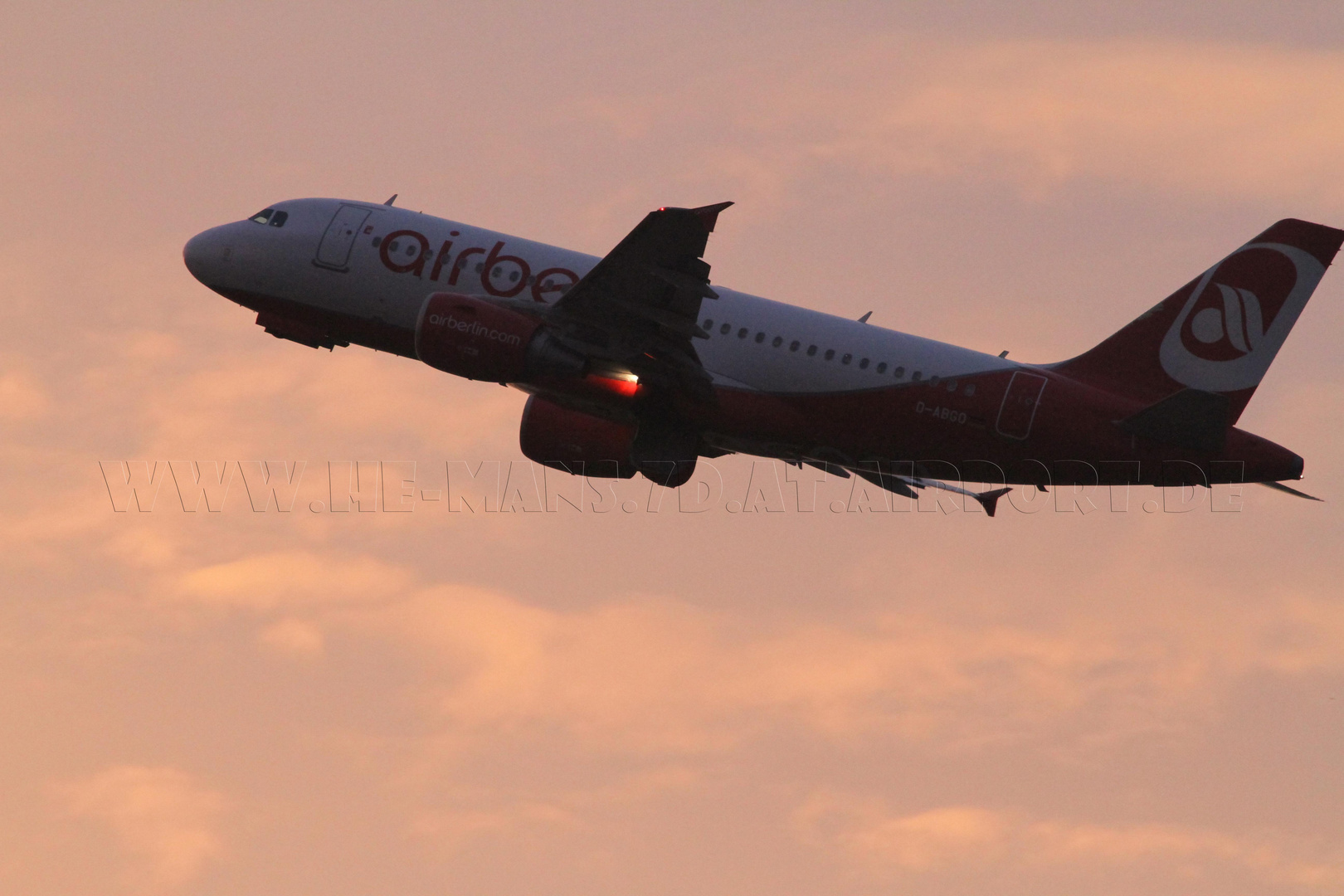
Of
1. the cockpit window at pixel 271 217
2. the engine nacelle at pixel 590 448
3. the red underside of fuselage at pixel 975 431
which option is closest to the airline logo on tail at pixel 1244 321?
the red underside of fuselage at pixel 975 431

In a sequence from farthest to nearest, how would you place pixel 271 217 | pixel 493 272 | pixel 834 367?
pixel 271 217 → pixel 493 272 → pixel 834 367

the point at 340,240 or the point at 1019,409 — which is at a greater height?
the point at 340,240

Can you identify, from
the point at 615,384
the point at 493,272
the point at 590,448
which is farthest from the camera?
the point at 590,448

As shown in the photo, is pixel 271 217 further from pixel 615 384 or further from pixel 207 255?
pixel 615 384

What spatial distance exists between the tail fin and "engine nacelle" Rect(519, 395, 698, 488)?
10.8 meters

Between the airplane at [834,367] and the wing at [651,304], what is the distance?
0.04m

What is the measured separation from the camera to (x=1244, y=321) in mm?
39812

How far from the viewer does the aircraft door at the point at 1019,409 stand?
39.9 meters

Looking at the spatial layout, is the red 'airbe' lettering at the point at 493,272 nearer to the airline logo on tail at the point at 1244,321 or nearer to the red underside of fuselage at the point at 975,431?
the red underside of fuselage at the point at 975,431

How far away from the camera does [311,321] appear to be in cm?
4503

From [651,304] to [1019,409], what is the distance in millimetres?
9203

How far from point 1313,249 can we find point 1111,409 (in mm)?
6109

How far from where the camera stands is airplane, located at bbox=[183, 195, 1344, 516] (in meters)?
39.1

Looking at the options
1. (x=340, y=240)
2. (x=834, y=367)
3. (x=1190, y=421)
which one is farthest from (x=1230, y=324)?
(x=340, y=240)
